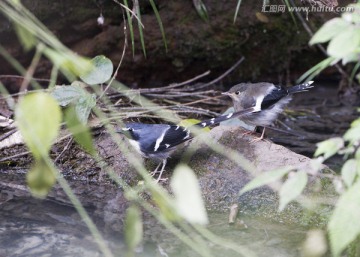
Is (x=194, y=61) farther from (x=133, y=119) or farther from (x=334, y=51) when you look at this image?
(x=334, y=51)

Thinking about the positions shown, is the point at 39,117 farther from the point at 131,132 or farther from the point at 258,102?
the point at 258,102

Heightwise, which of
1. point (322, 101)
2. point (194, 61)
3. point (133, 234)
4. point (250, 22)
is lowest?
point (322, 101)

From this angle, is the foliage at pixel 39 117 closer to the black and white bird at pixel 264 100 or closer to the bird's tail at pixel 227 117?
the bird's tail at pixel 227 117

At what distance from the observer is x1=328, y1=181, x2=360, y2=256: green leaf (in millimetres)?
1483

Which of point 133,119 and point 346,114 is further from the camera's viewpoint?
point 346,114

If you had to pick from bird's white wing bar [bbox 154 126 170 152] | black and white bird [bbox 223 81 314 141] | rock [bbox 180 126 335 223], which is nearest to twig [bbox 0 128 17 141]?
bird's white wing bar [bbox 154 126 170 152]

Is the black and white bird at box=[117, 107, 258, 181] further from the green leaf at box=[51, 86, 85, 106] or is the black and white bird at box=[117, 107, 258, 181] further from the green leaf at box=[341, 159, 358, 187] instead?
the green leaf at box=[341, 159, 358, 187]

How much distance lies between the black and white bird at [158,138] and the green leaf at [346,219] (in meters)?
2.45

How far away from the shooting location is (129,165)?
165 inches

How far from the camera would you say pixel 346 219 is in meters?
1.52

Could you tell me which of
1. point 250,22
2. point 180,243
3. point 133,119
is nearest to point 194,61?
point 250,22

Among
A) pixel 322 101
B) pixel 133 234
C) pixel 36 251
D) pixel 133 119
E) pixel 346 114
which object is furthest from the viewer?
pixel 322 101

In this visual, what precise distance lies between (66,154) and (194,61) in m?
2.74

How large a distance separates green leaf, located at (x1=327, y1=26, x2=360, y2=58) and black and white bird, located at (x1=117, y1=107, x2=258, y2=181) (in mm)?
2515
